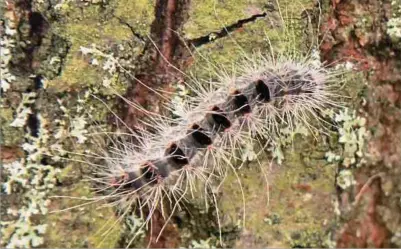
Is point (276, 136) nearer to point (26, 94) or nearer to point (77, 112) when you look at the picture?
point (77, 112)

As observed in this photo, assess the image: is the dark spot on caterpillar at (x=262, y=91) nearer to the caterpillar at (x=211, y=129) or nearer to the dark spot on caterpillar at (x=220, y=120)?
the caterpillar at (x=211, y=129)

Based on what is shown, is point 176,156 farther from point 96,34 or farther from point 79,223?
point 96,34

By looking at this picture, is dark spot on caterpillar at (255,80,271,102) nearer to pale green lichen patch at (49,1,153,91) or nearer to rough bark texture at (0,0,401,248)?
rough bark texture at (0,0,401,248)

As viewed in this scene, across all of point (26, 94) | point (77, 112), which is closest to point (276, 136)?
point (77, 112)

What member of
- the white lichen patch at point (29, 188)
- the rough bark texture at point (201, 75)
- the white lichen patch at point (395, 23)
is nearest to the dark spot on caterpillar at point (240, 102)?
the rough bark texture at point (201, 75)

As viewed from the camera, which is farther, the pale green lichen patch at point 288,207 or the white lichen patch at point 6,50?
the pale green lichen patch at point 288,207

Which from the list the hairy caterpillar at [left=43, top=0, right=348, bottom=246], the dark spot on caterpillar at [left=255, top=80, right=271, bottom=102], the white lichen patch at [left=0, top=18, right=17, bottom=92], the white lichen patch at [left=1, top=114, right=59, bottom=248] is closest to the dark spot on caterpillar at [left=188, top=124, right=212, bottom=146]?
the hairy caterpillar at [left=43, top=0, right=348, bottom=246]
